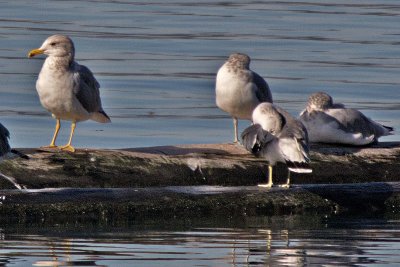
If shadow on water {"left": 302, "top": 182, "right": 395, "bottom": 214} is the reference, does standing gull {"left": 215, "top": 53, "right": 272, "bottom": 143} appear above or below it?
above

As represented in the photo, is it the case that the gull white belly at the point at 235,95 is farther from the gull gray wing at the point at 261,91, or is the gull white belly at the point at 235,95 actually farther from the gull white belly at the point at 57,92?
the gull white belly at the point at 57,92

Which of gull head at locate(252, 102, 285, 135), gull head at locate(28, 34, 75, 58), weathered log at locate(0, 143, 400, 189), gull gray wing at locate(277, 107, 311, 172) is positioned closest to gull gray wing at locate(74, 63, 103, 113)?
gull head at locate(28, 34, 75, 58)

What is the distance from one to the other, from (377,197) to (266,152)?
96cm

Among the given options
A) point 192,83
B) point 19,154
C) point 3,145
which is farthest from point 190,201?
point 192,83

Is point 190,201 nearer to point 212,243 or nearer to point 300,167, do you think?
point 300,167

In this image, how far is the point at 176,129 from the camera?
16.2 m

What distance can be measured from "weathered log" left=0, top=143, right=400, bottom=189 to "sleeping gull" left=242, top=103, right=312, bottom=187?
32 cm

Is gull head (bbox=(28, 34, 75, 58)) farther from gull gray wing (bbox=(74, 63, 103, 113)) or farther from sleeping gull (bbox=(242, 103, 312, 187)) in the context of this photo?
sleeping gull (bbox=(242, 103, 312, 187))

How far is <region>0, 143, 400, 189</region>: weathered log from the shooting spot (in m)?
9.88

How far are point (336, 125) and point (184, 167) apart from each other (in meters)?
1.83

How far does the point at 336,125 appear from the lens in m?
11.6

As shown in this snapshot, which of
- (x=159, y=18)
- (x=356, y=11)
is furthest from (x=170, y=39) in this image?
(x=356, y=11)

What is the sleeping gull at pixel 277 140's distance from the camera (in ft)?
33.2

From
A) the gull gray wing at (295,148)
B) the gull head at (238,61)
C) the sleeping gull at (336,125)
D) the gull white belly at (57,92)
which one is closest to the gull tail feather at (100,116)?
the gull white belly at (57,92)
